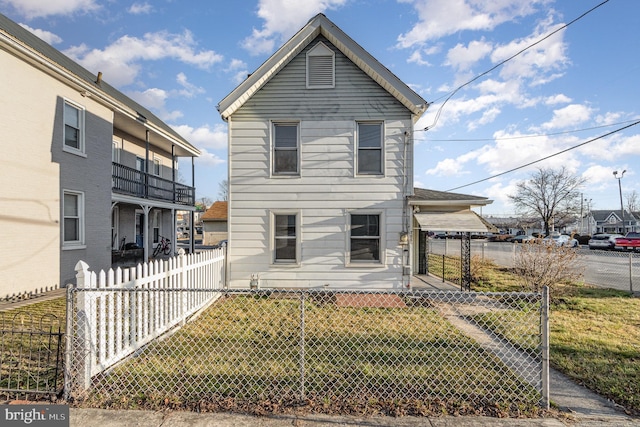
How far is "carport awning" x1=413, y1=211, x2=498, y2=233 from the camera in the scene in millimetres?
8672

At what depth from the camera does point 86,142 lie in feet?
36.2

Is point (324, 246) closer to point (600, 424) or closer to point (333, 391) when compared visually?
point (333, 391)

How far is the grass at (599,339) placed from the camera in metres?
4.16

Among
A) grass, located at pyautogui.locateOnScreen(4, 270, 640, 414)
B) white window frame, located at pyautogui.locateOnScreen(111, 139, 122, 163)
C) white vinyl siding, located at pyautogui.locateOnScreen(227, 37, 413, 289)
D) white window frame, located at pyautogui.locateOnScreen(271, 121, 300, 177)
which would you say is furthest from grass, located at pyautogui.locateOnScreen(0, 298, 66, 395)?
white window frame, located at pyautogui.locateOnScreen(111, 139, 122, 163)

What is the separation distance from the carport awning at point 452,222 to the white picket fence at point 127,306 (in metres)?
5.85

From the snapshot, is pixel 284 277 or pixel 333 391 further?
pixel 284 277

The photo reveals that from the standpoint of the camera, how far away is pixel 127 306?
431cm

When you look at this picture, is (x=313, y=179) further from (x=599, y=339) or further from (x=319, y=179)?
(x=599, y=339)

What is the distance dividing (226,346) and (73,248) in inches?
327

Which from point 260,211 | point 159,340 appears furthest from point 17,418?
point 260,211

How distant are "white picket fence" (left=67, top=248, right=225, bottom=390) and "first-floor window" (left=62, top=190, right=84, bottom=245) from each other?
587cm

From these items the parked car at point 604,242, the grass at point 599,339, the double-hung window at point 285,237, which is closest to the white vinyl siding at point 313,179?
the double-hung window at point 285,237

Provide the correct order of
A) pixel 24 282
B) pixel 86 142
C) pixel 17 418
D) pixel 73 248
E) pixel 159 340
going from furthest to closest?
pixel 86 142 → pixel 73 248 → pixel 24 282 → pixel 159 340 → pixel 17 418

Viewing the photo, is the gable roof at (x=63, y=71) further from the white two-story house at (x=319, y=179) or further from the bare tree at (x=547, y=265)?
the bare tree at (x=547, y=265)
